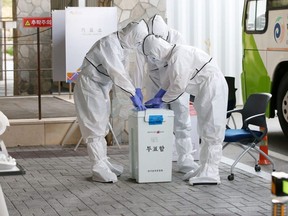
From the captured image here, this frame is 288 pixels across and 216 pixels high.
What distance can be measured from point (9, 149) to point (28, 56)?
152 cm

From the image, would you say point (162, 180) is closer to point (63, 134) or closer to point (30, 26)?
point (63, 134)

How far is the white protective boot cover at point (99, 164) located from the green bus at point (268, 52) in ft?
9.62

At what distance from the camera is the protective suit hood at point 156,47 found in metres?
7.21

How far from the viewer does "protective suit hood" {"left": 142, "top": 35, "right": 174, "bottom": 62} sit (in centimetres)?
721

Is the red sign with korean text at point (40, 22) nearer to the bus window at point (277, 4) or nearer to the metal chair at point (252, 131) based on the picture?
the bus window at point (277, 4)

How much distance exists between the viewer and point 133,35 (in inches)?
290

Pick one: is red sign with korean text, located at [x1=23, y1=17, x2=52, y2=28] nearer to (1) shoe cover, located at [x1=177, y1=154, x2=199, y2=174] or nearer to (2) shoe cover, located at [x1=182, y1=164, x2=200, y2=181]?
(1) shoe cover, located at [x1=177, y1=154, x2=199, y2=174]

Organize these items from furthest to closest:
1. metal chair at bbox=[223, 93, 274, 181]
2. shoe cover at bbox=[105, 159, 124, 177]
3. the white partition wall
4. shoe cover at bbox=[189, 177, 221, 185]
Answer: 1. the white partition wall
2. shoe cover at bbox=[105, 159, 124, 177]
3. metal chair at bbox=[223, 93, 274, 181]
4. shoe cover at bbox=[189, 177, 221, 185]

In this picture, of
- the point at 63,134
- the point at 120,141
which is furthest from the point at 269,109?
the point at 63,134

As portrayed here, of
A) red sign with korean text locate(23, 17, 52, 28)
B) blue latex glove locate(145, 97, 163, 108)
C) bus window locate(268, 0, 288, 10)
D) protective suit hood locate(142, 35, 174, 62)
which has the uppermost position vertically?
bus window locate(268, 0, 288, 10)

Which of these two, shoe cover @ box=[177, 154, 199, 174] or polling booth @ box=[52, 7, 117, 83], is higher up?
polling booth @ box=[52, 7, 117, 83]

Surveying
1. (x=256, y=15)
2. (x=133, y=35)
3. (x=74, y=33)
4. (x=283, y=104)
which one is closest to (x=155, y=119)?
(x=133, y=35)

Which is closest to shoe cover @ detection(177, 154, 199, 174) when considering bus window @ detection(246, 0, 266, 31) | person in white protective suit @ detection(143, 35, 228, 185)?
person in white protective suit @ detection(143, 35, 228, 185)

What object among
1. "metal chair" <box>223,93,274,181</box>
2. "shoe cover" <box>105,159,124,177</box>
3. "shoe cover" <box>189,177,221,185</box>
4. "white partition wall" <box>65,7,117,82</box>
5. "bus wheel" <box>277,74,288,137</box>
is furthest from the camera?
"bus wheel" <box>277,74,288,137</box>
